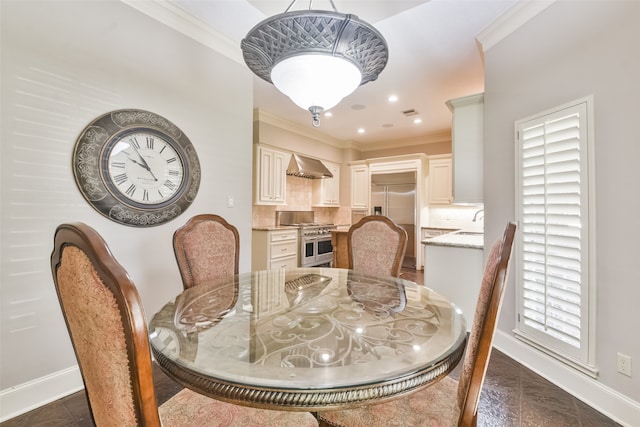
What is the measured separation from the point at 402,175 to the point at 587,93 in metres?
4.18

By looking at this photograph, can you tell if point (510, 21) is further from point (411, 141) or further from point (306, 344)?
point (411, 141)

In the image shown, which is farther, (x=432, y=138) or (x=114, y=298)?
(x=432, y=138)

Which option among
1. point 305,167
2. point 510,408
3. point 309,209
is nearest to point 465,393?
point 510,408

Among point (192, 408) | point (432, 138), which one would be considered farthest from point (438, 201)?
point (192, 408)

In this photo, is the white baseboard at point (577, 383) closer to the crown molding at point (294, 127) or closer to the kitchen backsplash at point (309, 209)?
the kitchen backsplash at point (309, 209)

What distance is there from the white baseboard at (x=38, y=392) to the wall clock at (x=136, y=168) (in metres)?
1.03

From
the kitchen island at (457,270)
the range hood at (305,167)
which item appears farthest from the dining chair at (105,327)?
the range hood at (305,167)

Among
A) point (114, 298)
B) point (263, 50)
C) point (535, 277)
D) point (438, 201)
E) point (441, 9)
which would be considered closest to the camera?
point (114, 298)

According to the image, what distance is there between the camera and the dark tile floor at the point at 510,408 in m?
1.59

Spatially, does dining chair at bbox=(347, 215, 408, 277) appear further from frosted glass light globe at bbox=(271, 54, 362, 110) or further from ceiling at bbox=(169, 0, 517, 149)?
ceiling at bbox=(169, 0, 517, 149)

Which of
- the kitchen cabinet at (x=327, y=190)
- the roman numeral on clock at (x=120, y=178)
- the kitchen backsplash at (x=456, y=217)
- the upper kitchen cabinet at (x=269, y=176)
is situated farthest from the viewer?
the kitchen cabinet at (x=327, y=190)

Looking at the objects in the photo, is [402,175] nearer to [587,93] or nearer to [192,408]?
[587,93]

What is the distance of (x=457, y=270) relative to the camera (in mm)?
2812

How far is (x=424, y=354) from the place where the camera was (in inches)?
35.9
